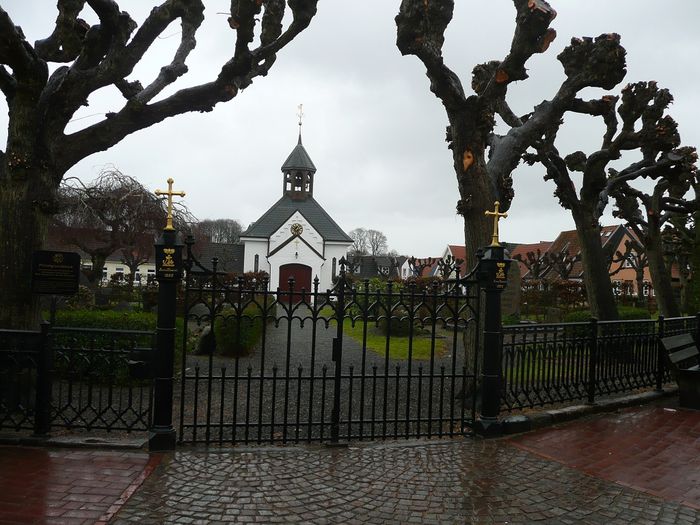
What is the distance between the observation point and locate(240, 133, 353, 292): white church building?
1542 inches

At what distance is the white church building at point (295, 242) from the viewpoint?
128ft

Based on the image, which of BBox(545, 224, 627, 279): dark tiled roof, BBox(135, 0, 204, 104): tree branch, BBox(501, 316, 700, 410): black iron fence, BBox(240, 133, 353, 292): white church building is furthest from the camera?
BBox(545, 224, 627, 279): dark tiled roof

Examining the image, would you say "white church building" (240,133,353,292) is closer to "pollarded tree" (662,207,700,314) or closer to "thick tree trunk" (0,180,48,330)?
"pollarded tree" (662,207,700,314)

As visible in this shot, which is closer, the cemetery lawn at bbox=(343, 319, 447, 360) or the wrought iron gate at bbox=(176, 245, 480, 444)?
the wrought iron gate at bbox=(176, 245, 480, 444)

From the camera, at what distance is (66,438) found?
203 inches

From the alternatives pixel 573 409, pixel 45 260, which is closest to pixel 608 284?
pixel 573 409

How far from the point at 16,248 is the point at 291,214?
34001 mm

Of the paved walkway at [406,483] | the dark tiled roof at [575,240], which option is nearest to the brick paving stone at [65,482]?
the paved walkway at [406,483]

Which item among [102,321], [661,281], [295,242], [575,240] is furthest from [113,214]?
[575,240]

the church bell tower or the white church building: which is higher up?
the church bell tower

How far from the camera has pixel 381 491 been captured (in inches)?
169

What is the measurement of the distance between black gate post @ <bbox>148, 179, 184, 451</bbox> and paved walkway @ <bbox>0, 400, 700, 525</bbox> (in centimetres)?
24

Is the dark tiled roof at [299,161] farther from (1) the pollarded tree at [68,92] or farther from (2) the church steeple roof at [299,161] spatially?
(1) the pollarded tree at [68,92]

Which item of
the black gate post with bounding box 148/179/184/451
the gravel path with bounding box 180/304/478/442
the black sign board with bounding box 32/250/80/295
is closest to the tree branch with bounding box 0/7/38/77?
the black sign board with bounding box 32/250/80/295
